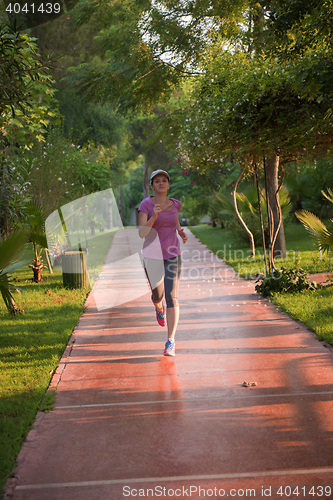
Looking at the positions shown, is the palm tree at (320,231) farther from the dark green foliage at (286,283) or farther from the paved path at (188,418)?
the paved path at (188,418)

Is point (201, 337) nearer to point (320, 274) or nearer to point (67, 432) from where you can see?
point (67, 432)

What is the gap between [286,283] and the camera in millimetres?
7695

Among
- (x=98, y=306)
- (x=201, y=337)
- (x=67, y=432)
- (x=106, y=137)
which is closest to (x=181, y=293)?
(x=98, y=306)

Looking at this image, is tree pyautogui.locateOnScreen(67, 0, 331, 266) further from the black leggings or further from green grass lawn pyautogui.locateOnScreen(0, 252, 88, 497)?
green grass lawn pyautogui.locateOnScreen(0, 252, 88, 497)

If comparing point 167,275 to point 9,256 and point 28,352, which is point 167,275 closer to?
point 9,256

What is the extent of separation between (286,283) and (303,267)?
2.84 meters

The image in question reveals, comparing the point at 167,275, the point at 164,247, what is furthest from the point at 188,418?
the point at 164,247

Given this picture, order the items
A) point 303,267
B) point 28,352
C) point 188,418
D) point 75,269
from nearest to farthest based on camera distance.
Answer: point 188,418, point 28,352, point 75,269, point 303,267

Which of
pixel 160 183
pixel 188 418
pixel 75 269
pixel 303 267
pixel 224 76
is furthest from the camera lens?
pixel 303 267

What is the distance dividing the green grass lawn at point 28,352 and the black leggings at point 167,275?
145 cm

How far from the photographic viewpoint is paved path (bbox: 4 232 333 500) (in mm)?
2744

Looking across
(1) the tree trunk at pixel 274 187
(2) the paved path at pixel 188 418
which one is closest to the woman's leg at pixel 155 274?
(2) the paved path at pixel 188 418

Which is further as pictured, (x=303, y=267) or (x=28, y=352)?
(x=303, y=267)

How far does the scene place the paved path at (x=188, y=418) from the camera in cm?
274
